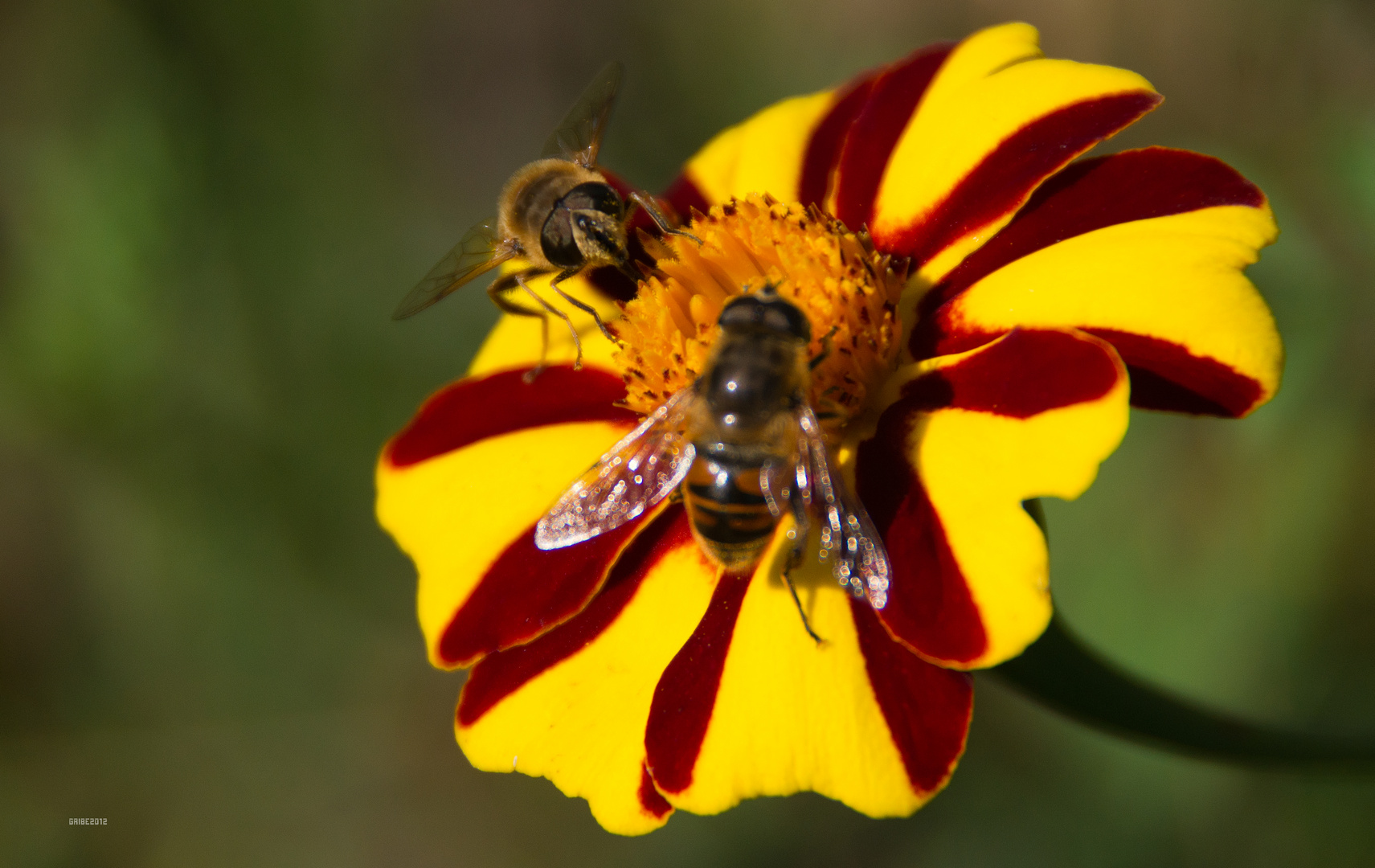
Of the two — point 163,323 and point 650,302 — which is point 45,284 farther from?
point 650,302

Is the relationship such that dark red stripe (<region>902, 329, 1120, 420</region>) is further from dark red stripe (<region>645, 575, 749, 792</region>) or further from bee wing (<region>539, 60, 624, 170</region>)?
bee wing (<region>539, 60, 624, 170</region>)

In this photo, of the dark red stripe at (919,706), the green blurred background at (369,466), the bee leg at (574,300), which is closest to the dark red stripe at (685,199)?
the bee leg at (574,300)

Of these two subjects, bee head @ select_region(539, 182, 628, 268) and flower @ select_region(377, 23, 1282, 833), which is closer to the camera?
flower @ select_region(377, 23, 1282, 833)

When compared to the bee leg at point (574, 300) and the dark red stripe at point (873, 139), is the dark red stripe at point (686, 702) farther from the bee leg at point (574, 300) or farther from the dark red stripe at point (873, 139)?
the dark red stripe at point (873, 139)

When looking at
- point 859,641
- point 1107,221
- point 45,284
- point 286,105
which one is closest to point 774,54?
point 286,105

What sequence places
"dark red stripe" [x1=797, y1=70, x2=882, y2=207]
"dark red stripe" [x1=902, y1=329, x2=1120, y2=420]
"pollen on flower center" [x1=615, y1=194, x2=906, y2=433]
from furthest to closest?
1. "dark red stripe" [x1=797, y1=70, x2=882, y2=207]
2. "pollen on flower center" [x1=615, y1=194, x2=906, y2=433]
3. "dark red stripe" [x1=902, y1=329, x2=1120, y2=420]

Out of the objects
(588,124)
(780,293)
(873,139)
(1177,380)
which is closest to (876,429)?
(780,293)

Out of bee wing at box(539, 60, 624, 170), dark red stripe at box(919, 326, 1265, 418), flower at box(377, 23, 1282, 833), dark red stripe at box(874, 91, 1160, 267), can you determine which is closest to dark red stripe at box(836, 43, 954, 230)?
flower at box(377, 23, 1282, 833)
